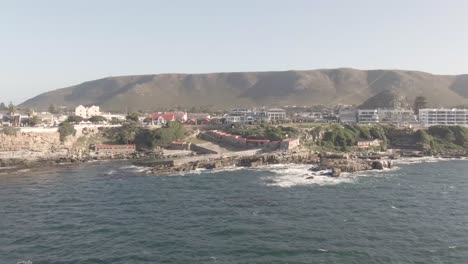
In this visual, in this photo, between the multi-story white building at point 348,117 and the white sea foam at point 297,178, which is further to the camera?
the multi-story white building at point 348,117

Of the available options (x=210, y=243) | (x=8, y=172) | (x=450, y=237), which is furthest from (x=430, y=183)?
(x=8, y=172)

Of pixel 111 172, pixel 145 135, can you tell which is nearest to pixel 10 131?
pixel 145 135

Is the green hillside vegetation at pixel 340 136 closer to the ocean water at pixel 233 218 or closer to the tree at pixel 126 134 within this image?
the ocean water at pixel 233 218

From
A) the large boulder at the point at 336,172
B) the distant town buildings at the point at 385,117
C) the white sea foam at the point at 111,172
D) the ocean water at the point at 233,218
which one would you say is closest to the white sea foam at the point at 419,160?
the ocean water at the point at 233,218

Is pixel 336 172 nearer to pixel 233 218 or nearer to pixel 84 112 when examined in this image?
pixel 233 218

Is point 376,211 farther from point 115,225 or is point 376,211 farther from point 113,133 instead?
point 113,133

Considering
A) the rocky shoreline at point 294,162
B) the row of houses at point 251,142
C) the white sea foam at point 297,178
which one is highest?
the row of houses at point 251,142

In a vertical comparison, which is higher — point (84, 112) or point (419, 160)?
point (84, 112)

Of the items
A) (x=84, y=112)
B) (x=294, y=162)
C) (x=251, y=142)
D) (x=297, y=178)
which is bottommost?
(x=297, y=178)
